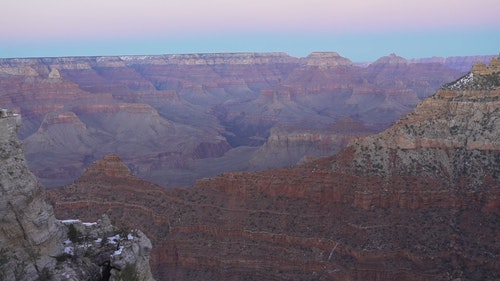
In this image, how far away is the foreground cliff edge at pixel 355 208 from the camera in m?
44.8

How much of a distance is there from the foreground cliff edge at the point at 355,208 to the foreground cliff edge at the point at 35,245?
21.8 m

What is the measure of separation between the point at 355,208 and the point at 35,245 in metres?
33.4

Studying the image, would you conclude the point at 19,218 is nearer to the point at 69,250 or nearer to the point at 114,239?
the point at 69,250

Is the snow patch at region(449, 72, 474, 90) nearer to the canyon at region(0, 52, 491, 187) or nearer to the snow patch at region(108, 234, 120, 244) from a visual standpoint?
the snow patch at region(108, 234, 120, 244)

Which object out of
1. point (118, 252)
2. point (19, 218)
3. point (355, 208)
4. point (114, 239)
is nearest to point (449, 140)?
point (355, 208)

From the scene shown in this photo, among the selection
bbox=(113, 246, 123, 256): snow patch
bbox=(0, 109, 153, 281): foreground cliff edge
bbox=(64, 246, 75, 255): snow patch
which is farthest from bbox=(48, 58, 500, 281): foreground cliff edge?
bbox=(0, 109, 153, 281): foreground cliff edge

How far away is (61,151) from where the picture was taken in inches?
5438

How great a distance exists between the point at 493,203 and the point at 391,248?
10.1 m

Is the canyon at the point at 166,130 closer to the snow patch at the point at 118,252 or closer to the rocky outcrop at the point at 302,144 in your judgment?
the rocky outcrop at the point at 302,144

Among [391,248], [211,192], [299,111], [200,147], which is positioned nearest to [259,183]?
[211,192]

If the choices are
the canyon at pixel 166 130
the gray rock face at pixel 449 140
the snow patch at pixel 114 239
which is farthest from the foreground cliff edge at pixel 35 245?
the canyon at pixel 166 130

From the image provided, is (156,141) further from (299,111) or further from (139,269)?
(139,269)

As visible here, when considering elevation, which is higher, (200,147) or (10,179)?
(10,179)

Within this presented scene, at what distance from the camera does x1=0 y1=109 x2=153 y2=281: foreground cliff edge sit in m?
21.9
